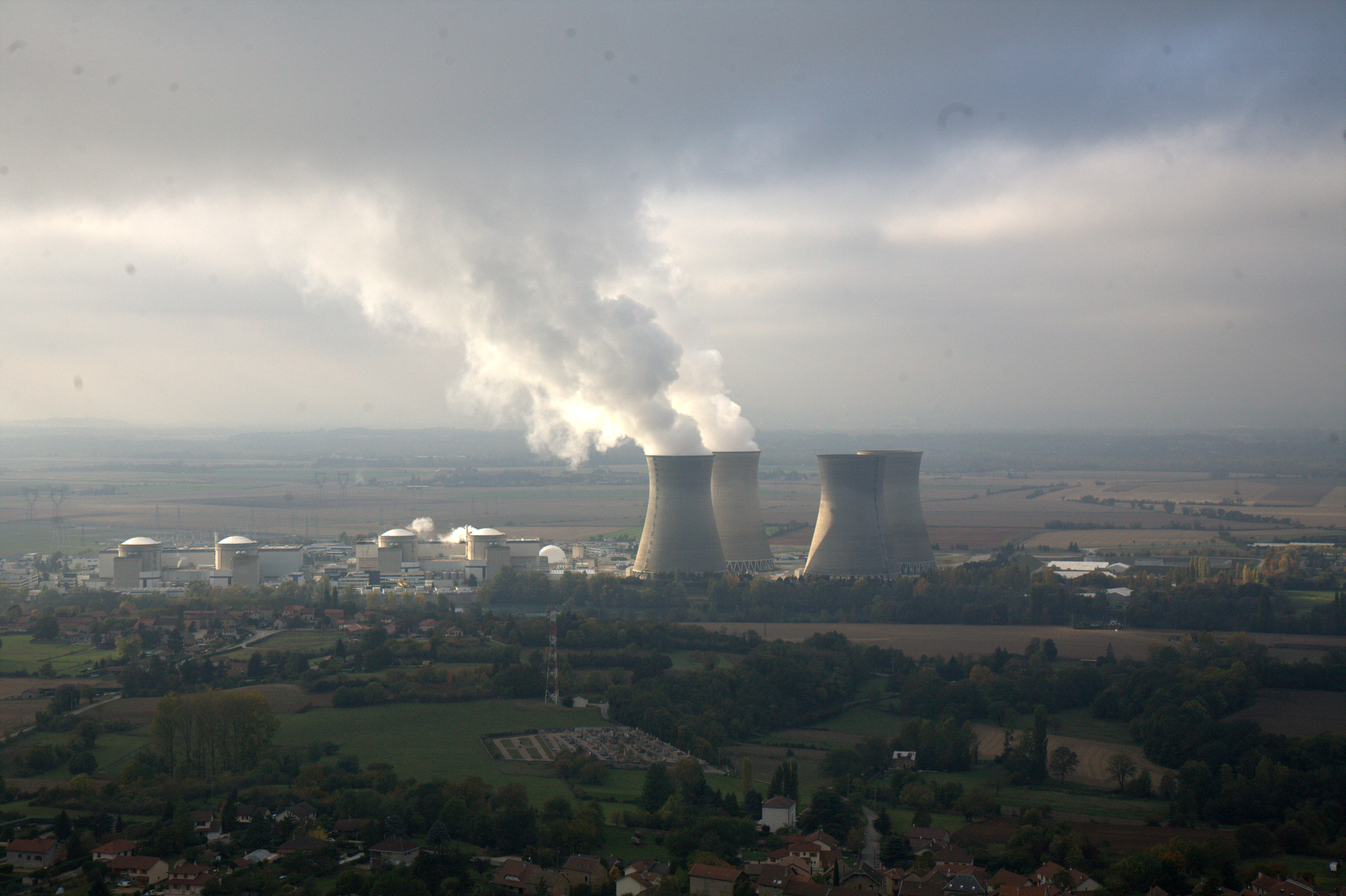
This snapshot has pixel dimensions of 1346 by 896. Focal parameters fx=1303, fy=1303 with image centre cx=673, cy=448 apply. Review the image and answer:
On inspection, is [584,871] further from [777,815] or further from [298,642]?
[298,642]

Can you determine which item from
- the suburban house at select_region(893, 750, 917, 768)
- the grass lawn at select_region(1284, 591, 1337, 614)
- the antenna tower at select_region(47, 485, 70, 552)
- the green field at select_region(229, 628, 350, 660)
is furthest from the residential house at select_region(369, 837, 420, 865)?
the antenna tower at select_region(47, 485, 70, 552)

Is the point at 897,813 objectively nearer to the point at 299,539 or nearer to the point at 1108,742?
the point at 1108,742

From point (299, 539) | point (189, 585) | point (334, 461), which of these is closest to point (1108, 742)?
point (189, 585)

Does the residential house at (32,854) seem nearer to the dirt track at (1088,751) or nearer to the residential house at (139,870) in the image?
the residential house at (139,870)

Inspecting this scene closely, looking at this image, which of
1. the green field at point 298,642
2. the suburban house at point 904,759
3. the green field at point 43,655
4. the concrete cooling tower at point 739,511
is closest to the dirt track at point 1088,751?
the suburban house at point 904,759

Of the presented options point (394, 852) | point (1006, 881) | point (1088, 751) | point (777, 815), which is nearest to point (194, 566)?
point (394, 852)

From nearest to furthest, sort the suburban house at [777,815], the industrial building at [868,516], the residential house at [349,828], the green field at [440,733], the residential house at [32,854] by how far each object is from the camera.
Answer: the residential house at [32,854]
the residential house at [349,828]
the suburban house at [777,815]
the green field at [440,733]
the industrial building at [868,516]

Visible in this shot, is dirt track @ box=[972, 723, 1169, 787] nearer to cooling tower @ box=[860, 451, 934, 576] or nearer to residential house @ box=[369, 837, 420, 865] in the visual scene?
residential house @ box=[369, 837, 420, 865]
